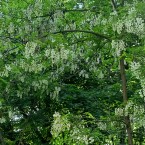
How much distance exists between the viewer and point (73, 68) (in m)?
9.80

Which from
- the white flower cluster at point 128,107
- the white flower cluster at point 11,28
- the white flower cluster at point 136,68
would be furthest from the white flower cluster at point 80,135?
the white flower cluster at point 11,28

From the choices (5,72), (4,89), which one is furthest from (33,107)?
(5,72)

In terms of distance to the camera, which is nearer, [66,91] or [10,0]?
[10,0]

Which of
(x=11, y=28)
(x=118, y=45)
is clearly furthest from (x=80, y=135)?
(x=11, y=28)

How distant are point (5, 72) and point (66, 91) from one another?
3132 millimetres

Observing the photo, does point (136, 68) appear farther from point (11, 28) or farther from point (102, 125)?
point (11, 28)

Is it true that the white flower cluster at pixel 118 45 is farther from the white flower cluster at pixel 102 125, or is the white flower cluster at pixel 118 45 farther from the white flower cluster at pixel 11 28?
the white flower cluster at pixel 11 28

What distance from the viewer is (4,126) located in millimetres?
12617

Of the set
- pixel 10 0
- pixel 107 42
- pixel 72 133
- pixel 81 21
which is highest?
pixel 10 0

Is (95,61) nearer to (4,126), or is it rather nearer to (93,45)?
(93,45)

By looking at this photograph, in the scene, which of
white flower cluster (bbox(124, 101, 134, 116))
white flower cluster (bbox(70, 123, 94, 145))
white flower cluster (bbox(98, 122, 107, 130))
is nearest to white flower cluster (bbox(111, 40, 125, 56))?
white flower cluster (bbox(124, 101, 134, 116))

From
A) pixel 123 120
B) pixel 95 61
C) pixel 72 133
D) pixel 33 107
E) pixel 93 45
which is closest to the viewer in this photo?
pixel 72 133

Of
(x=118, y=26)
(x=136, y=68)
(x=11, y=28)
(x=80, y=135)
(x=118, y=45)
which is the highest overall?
(x=11, y=28)

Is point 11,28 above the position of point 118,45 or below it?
above
